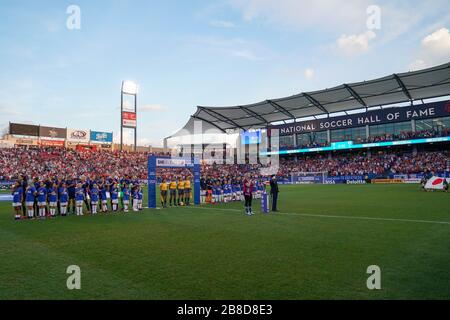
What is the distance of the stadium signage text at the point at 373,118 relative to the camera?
48.0 metres

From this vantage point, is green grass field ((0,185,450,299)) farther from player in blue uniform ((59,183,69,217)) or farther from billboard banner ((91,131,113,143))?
billboard banner ((91,131,113,143))

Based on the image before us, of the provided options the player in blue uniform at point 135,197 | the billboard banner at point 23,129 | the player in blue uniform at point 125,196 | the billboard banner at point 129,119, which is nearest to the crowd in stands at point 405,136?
the billboard banner at point 129,119

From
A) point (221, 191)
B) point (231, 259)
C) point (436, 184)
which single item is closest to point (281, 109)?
point (436, 184)

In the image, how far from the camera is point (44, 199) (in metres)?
15.5

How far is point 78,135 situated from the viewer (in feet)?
253

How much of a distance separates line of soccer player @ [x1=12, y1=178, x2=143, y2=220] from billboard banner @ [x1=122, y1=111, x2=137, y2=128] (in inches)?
1745

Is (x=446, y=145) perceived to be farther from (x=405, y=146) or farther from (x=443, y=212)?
(x=443, y=212)

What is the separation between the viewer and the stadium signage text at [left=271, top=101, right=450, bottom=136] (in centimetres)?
4803

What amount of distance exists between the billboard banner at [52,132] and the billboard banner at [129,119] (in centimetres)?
2214

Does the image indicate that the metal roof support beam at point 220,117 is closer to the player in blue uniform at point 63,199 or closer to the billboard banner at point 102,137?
the billboard banner at point 102,137

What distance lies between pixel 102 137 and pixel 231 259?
263 ft

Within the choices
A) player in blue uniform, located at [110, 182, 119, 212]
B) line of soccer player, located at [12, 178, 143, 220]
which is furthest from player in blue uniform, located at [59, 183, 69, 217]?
player in blue uniform, located at [110, 182, 119, 212]

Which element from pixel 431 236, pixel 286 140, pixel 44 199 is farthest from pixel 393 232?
pixel 286 140

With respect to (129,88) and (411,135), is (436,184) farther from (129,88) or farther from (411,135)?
(129,88)
